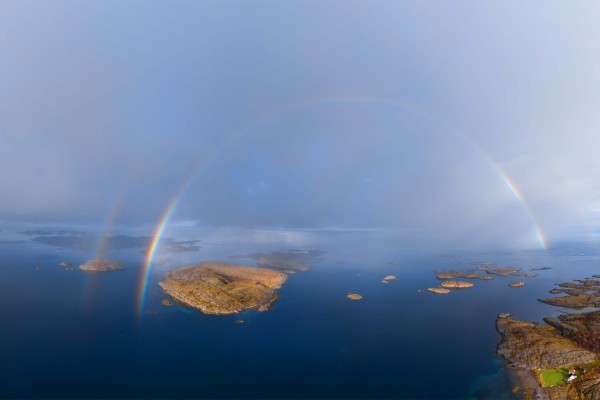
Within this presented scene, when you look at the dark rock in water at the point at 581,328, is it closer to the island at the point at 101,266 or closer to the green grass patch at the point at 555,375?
the green grass patch at the point at 555,375

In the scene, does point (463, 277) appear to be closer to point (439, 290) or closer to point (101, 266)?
point (439, 290)

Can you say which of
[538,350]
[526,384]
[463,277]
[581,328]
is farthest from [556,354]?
[463,277]

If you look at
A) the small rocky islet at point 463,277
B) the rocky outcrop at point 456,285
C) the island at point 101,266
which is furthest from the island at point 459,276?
the island at point 101,266

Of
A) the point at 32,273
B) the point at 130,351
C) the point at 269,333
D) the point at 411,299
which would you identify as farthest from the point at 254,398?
the point at 32,273

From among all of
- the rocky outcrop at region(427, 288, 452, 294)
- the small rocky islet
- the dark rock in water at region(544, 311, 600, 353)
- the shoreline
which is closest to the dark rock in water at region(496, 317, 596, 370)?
the dark rock in water at region(544, 311, 600, 353)

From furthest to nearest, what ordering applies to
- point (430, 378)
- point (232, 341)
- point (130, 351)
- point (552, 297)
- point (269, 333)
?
point (552, 297)
point (269, 333)
point (232, 341)
point (130, 351)
point (430, 378)

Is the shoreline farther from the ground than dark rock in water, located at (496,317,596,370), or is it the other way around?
dark rock in water, located at (496,317,596,370)

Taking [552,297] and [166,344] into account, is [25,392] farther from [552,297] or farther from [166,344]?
[552,297]

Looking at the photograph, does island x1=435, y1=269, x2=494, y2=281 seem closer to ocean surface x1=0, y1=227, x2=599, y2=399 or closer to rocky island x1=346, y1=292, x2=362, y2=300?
ocean surface x1=0, y1=227, x2=599, y2=399
